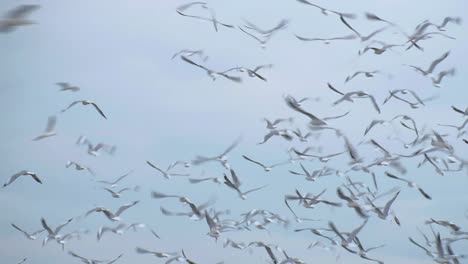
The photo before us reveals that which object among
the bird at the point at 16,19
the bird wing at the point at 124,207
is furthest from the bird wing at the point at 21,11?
the bird wing at the point at 124,207

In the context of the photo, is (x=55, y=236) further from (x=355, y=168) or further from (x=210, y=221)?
(x=355, y=168)

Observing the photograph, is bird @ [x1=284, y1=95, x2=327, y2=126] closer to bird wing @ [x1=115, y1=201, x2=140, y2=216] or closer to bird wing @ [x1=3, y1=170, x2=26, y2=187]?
bird wing @ [x1=115, y1=201, x2=140, y2=216]

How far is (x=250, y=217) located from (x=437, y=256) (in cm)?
366

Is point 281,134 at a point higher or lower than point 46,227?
higher

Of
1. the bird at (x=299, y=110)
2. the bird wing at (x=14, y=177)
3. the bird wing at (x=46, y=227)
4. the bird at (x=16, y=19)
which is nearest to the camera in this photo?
the bird at (x=16, y=19)

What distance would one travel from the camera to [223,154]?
12.6 meters

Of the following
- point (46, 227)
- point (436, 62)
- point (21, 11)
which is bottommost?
point (46, 227)

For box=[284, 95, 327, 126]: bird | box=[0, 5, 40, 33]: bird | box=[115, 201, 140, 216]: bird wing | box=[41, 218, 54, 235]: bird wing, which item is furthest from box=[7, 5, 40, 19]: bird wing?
box=[41, 218, 54, 235]: bird wing

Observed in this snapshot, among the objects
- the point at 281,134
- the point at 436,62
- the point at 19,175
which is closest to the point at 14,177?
the point at 19,175

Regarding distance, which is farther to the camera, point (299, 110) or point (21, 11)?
point (299, 110)

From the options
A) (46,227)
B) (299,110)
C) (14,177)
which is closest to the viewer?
(299,110)

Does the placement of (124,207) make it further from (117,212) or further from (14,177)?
(14,177)

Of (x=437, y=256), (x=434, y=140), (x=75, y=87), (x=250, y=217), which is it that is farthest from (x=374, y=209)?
(x=75, y=87)

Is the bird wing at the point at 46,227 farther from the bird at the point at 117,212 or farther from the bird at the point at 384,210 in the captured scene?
the bird at the point at 384,210
